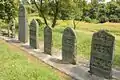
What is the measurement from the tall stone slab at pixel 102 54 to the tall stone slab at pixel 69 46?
113 centimetres

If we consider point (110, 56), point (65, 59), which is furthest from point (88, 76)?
point (65, 59)

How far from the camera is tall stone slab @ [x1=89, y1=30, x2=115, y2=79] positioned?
7.70 m

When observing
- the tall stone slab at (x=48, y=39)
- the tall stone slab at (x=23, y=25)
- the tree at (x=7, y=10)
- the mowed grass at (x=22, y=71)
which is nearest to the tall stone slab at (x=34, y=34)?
the tall stone slab at (x=48, y=39)

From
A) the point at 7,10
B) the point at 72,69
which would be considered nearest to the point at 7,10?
the point at 7,10

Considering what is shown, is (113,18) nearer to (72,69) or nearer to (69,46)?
(69,46)

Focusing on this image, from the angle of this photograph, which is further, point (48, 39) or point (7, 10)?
point (7, 10)

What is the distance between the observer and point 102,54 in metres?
7.98

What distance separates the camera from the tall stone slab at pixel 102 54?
25.2ft

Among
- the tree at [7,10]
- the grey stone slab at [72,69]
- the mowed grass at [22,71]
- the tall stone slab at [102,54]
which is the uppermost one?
the tree at [7,10]

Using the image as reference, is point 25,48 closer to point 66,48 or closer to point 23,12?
point 23,12

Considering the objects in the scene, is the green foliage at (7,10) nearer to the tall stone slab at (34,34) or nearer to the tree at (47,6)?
the tall stone slab at (34,34)

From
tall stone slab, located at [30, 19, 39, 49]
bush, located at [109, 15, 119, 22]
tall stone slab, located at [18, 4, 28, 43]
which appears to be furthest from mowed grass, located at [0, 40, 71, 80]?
bush, located at [109, 15, 119, 22]

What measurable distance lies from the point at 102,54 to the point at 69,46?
5.89ft

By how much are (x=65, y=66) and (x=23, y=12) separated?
5550 millimetres
